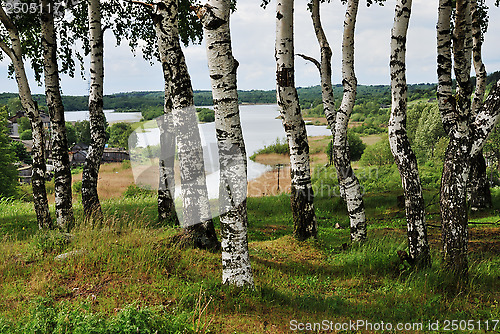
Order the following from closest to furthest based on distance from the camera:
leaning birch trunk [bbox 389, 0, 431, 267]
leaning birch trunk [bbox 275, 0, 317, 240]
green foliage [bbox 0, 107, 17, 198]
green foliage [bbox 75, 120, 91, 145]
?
leaning birch trunk [bbox 389, 0, 431, 267] < leaning birch trunk [bbox 275, 0, 317, 240] < green foliage [bbox 0, 107, 17, 198] < green foliage [bbox 75, 120, 91, 145]

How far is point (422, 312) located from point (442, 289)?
0.90 metres

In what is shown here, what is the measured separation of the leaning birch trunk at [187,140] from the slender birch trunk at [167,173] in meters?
1.91

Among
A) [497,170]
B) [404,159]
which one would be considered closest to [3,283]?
[404,159]

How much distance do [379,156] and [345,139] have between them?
42672 mm

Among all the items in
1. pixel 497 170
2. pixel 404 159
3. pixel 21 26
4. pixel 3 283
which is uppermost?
pixel 21 26

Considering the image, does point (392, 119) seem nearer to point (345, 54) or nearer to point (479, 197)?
point (345, 54)

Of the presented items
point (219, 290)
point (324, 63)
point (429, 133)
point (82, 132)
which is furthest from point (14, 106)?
point (219, 290)

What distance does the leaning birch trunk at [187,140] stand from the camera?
6.82 m

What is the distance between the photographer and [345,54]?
830 cm

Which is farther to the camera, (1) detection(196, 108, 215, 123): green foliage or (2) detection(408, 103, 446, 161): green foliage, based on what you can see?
(2) detection(408, 103, 446, 161): green foliage

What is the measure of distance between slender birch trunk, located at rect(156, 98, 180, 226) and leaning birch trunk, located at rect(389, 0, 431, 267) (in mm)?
5174

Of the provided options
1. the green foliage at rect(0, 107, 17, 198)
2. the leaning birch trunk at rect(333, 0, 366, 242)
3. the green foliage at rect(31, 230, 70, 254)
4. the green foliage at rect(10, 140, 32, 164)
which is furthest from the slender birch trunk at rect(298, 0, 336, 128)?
the green foliage at rect(10, 140, 32, 164)

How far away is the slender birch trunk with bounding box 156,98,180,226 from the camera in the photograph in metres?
9.21

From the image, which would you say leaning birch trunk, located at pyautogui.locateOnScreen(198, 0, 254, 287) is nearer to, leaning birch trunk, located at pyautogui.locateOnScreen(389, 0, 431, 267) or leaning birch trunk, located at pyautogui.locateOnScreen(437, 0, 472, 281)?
leaning birch trunk, located at pyautogui.locateOnScreen(389, 0, 431, 267)
